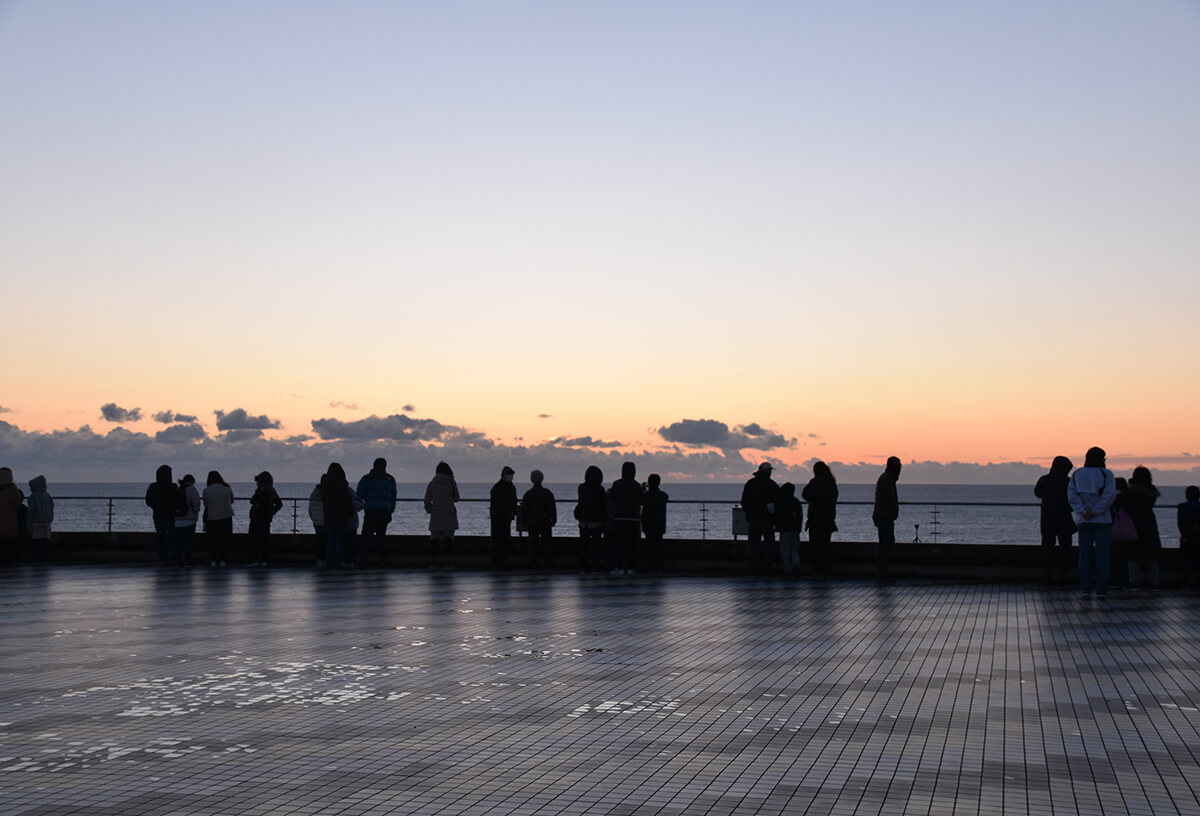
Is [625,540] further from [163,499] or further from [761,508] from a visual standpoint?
[163,499]

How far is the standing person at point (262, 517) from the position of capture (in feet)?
65.7

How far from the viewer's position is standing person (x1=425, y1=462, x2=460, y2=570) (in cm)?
1916

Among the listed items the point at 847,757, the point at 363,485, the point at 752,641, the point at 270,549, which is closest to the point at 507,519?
the point at 363,485

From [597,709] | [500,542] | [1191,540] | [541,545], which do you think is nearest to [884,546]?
[1191,540]

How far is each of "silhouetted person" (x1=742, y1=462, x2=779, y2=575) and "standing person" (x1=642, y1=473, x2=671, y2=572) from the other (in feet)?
4.55

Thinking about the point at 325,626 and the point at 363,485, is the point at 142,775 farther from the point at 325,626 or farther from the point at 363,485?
the point at 363,485

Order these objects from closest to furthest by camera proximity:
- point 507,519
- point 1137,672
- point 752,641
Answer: point 1137,672
point 752,641
point 507,519

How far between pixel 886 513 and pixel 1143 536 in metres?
3.29

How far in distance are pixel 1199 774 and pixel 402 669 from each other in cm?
538

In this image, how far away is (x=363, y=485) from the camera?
19312 millimetres

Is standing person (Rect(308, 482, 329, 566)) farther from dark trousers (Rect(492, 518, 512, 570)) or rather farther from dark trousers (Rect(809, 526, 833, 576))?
dark trousers (Rect(809, 526, 833, 576))

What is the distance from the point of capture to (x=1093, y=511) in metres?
14.1

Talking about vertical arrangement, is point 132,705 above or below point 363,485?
below

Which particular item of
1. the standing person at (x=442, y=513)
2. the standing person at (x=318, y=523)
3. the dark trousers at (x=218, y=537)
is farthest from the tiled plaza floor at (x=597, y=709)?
the dark trousers at (x=218, y=537)
